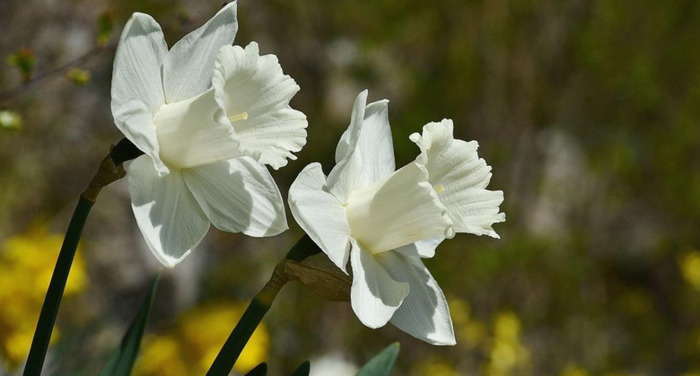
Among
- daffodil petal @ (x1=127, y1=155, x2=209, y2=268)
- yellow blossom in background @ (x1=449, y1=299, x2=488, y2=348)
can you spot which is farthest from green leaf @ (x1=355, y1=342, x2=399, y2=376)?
yellow blossom in background @ (x1=449, y1=299, x2=488, y2=348)

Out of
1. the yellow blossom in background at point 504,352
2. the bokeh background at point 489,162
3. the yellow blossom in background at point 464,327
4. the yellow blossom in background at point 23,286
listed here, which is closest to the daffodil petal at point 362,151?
the yellow blossom in background at point 23,286

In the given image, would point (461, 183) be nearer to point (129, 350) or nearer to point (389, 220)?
point (389, 220)

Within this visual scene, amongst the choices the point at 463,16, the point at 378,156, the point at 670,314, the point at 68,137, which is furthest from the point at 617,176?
the point at 378,156

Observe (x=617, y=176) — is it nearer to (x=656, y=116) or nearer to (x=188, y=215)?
(x=656, y=116)

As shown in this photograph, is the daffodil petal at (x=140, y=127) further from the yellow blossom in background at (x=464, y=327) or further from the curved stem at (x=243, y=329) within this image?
the yellow blossom in background at (x=464, y=327)

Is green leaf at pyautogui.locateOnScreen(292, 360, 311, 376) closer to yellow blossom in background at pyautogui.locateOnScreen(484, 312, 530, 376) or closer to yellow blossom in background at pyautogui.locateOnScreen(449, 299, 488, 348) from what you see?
yellow blossom in background at pyautogui.locateOnScreen(484, 312, 530, 376)

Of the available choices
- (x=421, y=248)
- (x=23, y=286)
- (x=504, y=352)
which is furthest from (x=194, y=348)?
(x=421, y=248)

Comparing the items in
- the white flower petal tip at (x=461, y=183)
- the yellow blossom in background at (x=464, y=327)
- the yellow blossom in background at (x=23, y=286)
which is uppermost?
the white flower petal tip at (x=461, y=183)
